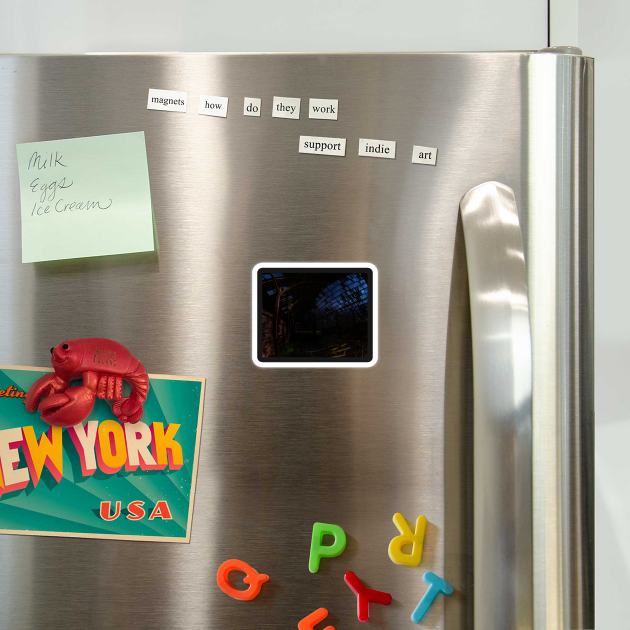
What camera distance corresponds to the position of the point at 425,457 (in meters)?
0.52

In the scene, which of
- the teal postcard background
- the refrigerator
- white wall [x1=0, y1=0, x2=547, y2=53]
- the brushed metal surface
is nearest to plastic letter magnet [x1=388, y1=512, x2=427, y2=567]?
the refrigerator

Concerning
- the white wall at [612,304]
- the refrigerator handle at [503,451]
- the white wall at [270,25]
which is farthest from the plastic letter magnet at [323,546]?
the white wall at [270,25]

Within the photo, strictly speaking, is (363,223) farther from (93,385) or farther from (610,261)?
(610,261)

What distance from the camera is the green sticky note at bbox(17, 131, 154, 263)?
1.71 feet

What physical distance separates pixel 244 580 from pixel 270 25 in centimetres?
76

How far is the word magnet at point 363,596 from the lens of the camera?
1.63 feet

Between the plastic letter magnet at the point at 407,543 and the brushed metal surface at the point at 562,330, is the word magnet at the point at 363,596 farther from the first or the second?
the brushed metal surface at the point at 562,330

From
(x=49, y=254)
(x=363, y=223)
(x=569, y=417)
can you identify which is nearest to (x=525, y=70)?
(x=363, y=223)

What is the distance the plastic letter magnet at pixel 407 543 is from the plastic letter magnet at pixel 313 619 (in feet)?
0.29

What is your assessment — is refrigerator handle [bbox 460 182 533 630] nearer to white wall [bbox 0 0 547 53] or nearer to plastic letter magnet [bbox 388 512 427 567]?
plastic letter magnet [bbox 388 512 427 567]

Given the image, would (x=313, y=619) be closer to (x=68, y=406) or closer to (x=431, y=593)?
(x=431, y=593)

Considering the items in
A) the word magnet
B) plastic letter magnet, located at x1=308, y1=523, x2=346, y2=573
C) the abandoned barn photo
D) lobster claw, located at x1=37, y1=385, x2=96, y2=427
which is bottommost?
the word magnet

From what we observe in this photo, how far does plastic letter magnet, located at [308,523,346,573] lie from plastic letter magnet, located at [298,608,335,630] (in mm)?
40

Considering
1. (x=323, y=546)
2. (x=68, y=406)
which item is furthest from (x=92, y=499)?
(x=323, y=546)
